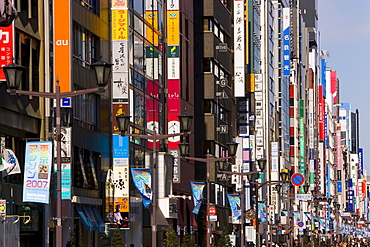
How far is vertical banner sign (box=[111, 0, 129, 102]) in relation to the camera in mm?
53469

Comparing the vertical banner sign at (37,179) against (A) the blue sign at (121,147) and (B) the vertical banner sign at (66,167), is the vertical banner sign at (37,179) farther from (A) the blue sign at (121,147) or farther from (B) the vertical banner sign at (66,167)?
(A) the blue sign at (121,147)

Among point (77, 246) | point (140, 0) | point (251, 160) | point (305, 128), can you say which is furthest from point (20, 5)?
point (305, 128)

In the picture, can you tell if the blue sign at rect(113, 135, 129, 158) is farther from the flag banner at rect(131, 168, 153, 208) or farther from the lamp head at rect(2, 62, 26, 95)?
the lamp head at rect(2, 62, 26, 95)

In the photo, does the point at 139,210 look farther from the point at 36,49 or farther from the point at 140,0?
the point at 36,49

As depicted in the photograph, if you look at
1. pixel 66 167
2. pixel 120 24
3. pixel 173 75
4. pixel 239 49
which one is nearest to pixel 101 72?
pixel 66 167

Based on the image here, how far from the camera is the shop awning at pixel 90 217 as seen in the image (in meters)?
49.7

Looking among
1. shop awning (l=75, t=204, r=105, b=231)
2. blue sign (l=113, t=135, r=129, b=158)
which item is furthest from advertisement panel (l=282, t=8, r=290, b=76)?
shop awning (l=75, t=204, r=105, b=231)

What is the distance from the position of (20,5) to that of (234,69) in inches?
2056

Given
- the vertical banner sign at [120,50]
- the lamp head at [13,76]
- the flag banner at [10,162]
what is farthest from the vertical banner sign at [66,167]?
the lamp head at [13,76]

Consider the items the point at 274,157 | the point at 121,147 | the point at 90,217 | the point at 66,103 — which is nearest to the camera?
the point at 66,103

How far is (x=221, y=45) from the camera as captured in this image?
8775 centimetres

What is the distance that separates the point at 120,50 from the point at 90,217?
8914mm

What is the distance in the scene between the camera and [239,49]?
93.1 m

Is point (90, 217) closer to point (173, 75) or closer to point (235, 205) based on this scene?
point (173, 75)
